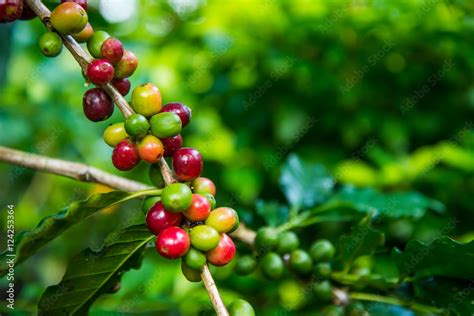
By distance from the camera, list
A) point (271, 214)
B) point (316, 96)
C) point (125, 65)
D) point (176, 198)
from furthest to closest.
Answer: point (316, 96)
point (271, 214)
point (125, 65)
point (176, 198)

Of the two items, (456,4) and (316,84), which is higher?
(456,4)

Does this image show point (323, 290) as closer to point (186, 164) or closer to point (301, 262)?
point (301, 262)

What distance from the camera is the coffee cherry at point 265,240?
4.34 ft

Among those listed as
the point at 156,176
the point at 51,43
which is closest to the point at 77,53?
the point at 51,43

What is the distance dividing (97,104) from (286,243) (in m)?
0.64

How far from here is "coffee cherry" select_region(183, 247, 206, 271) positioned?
90 centimetres

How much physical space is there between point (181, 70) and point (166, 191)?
213 centimetres

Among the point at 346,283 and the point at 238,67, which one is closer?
the point at 346,283

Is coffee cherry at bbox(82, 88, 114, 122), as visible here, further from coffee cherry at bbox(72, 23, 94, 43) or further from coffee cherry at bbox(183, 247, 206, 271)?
coffee cherry at bbox(183, 247, 206, 271)

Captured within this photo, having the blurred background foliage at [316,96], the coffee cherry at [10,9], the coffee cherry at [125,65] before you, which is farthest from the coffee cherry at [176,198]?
the blurred background foliage at [316,96]

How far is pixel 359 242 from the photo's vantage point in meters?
1.29

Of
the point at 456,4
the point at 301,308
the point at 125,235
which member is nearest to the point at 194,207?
the point at 125,235

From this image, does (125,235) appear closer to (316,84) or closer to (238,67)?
(316,84)

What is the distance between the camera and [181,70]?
9.66 feet
